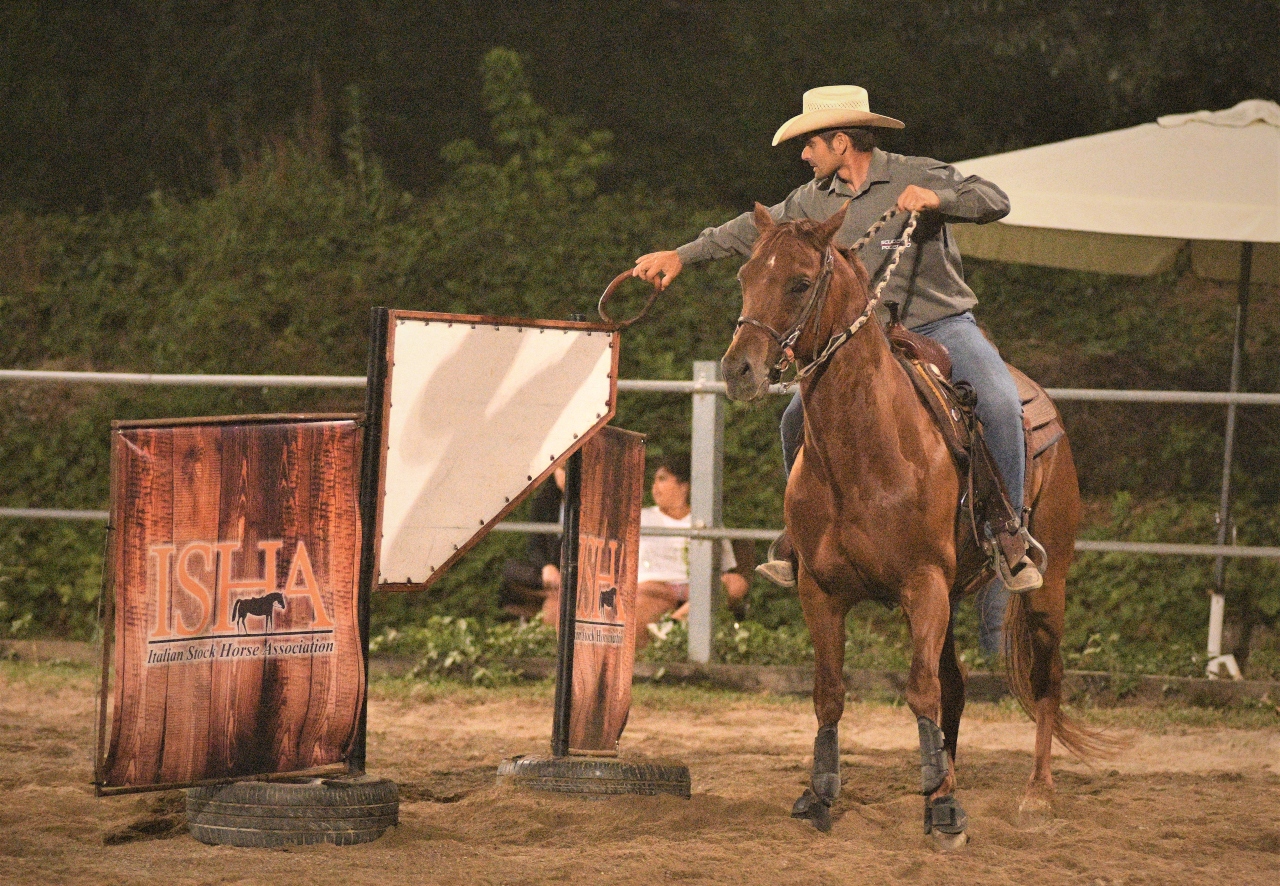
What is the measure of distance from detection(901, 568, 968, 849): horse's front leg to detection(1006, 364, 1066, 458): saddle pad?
3.70 feet

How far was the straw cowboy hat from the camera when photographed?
570 cm

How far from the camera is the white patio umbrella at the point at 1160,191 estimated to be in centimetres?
866

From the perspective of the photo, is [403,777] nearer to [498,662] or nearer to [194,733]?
[194,733]

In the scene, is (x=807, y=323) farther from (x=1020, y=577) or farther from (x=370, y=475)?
(x=370, y=475)

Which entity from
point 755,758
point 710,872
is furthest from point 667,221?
point 710,872

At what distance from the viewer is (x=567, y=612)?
5934mm

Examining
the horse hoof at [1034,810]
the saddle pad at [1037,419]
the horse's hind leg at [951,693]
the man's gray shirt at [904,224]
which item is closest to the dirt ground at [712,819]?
the horse hoof at [1034,810]

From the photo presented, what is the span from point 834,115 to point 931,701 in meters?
2.10

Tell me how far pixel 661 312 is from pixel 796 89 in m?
4.58

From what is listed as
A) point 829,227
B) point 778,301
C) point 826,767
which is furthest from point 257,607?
point 829,227

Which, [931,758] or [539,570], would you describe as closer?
[931,758]

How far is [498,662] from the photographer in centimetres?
938

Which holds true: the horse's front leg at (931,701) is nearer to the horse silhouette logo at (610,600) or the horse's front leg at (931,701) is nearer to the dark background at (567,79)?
the horse silhouette logo at (610,600)

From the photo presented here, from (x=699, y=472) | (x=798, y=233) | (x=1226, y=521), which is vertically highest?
(x=798, y=233)
